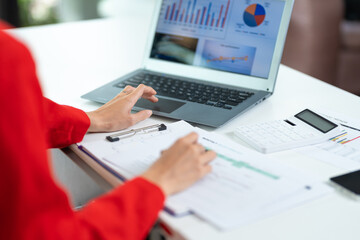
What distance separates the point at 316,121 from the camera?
115 centimetres

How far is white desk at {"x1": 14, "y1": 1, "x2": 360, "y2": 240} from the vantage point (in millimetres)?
775

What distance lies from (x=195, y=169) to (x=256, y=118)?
42cm

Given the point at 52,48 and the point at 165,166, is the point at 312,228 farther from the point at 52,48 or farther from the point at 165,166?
the point at 52,48

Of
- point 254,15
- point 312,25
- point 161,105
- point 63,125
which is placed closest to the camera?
point 63,125

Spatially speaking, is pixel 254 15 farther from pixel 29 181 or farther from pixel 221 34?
pixel 29 181

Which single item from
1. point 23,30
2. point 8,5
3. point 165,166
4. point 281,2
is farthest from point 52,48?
point 8,5

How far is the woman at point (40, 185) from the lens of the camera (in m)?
0.63

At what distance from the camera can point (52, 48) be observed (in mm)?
1776

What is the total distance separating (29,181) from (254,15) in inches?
36.2

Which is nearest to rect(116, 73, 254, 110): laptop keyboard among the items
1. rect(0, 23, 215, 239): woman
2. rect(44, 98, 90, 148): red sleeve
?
rect(44, 98, 90, 148): red sleeve

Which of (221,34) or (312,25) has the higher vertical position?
(312,25)

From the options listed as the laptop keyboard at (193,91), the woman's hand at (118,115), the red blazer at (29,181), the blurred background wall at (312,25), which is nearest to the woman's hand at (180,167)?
the red blazer at (29,181)

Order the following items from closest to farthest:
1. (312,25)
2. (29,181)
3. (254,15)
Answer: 1. (29,181)
2. (254,15)
3. (312,25)

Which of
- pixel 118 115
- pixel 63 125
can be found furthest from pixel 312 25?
pixel 63 125
